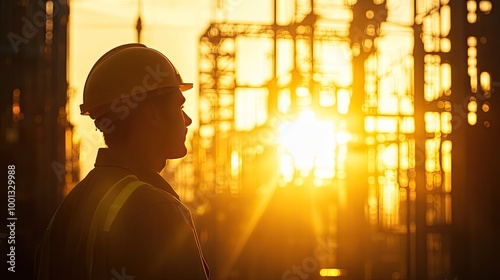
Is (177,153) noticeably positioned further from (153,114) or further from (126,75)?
(126,75)

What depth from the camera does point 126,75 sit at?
2.05m

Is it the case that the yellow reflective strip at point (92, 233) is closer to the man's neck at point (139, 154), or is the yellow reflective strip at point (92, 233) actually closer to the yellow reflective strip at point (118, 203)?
the yellow reflective strip at point (118, 203)

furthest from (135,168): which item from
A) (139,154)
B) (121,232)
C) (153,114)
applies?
(121,232)

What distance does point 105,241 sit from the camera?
1828 mm

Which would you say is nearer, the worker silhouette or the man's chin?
the worker silhouette

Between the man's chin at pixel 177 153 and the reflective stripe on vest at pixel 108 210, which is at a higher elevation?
the man's chin at pixel 177 153

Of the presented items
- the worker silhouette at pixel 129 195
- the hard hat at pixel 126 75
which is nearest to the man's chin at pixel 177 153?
the worker silhouette at pixel 129 195

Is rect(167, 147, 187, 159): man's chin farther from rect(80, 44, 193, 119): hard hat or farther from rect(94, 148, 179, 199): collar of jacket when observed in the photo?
rect(80, 44, 193, 119): hard hat

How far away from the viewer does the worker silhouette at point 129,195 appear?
1765 mm

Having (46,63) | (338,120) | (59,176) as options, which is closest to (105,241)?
(59,176)

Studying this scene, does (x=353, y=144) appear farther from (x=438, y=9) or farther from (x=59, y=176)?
(x=59, y=176)

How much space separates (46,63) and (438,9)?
298 inches

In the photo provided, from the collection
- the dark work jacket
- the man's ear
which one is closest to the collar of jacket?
the dark work jacket

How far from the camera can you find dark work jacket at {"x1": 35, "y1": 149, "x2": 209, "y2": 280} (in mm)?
1758
